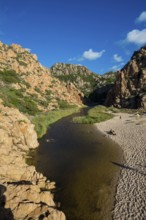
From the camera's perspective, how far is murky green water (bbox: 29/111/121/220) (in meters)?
14.9

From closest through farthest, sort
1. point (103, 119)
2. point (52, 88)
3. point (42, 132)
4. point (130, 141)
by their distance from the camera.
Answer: point (130, 141) < point (42, 132) < point (103, 119) < point (52, 88)

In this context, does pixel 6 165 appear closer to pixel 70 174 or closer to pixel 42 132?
pixel 70 174

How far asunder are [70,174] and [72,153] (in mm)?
6679

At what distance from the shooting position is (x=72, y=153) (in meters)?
26.9

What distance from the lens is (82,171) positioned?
2091 centimetres

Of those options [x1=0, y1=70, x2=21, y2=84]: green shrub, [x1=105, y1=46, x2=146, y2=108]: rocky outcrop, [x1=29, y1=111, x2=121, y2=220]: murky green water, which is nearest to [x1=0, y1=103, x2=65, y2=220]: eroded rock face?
→ [x1=29, y1=111, x2=121, y2=220]: murky green water

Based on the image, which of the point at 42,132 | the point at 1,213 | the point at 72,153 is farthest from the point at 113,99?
the point at 1,213

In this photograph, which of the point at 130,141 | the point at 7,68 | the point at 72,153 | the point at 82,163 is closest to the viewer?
the point at 82,163

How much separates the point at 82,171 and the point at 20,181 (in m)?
6.70

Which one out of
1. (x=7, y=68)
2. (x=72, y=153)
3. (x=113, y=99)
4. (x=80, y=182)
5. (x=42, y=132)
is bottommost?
(x=80, y=182)

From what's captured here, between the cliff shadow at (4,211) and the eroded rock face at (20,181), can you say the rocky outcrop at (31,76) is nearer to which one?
A: the eroded rock face at (20,181)

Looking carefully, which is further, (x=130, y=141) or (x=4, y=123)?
(x=130, y=141)

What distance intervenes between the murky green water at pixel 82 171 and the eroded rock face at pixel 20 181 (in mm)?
1480

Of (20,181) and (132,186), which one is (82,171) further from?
(20,181)
